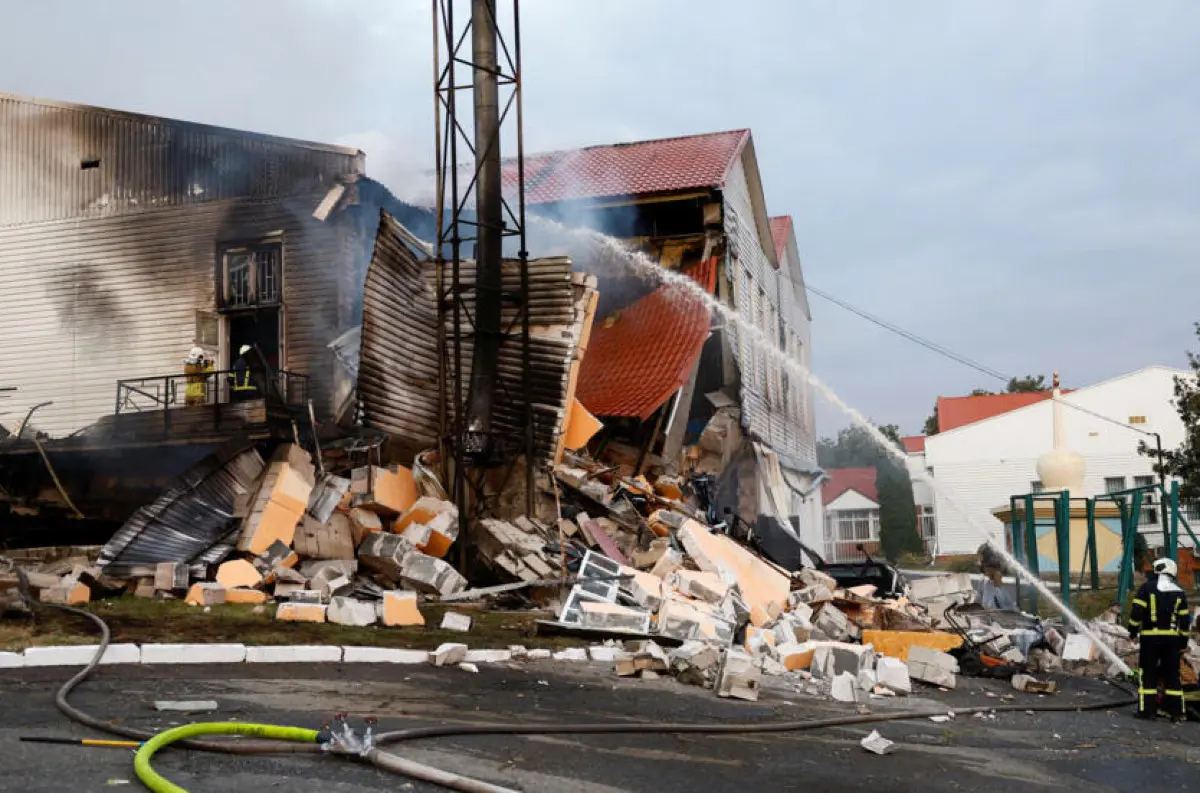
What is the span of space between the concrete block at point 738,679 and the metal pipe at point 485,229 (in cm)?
714

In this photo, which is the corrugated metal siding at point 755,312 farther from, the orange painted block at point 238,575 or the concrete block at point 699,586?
the orange painted block at point 238,575

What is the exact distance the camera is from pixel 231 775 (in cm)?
571

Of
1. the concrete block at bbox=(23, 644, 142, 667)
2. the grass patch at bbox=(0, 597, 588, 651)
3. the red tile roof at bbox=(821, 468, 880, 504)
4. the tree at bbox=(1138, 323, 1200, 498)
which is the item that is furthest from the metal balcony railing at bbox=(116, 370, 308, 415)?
the red tile roof at bbox=(821, 468, 880, 504)

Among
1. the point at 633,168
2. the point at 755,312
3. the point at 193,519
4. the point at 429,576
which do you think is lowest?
the point at 429,576

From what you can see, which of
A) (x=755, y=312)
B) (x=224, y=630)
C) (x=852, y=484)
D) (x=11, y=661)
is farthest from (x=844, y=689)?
(x=852, y=484)

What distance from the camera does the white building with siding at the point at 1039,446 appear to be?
126 ft

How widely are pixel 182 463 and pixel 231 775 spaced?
10950 millimetres

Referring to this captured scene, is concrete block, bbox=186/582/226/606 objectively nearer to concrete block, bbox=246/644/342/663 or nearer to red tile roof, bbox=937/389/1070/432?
concrete block, bbox=246/644/342/663

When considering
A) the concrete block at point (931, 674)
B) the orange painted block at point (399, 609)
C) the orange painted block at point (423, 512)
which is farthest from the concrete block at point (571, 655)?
the orange painted block at point (423, 512)

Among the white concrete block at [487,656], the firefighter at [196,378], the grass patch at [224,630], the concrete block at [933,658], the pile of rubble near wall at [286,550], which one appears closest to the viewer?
the grass patch at [224,630]

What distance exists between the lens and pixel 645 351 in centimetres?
2078

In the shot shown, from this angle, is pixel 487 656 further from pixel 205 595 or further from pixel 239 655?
pixel 205 595

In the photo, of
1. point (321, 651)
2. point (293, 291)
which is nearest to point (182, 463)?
point (293, 291)

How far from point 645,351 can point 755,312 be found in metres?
5.38
